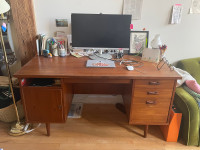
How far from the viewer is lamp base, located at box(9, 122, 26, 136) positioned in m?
1.71

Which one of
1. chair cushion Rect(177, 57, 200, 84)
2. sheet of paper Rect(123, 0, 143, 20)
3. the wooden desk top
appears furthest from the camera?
chair cushion Rect(177, 57, 200, 84)

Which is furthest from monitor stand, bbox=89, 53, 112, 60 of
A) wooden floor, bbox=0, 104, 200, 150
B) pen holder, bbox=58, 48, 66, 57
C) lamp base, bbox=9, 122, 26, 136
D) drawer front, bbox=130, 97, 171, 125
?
lamp base, bbox=9, 122, 26, 136

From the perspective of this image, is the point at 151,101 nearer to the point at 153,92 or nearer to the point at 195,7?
the point at 153,92

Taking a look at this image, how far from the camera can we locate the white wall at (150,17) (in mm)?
1829

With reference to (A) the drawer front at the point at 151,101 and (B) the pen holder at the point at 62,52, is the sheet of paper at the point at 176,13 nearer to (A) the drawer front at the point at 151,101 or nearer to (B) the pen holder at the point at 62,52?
(A) the drawer front at the point at 151,101

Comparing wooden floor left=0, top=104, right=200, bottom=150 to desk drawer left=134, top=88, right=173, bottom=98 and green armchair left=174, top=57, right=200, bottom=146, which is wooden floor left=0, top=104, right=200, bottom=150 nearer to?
green armchair left=174, top=57, right=200, bottom=146

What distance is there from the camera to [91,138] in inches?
67.4

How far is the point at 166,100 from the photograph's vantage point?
147cm

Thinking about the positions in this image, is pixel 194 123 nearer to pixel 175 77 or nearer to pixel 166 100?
pixel 166 100

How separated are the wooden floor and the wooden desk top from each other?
74 cm

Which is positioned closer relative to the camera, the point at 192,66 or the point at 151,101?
the point at 151,101

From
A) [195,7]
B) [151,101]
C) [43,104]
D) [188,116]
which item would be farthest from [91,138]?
[195,7]

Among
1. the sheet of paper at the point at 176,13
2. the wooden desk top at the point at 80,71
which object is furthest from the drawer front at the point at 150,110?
the sheet of paper at the point at 176,13

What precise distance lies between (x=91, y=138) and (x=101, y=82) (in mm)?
687
